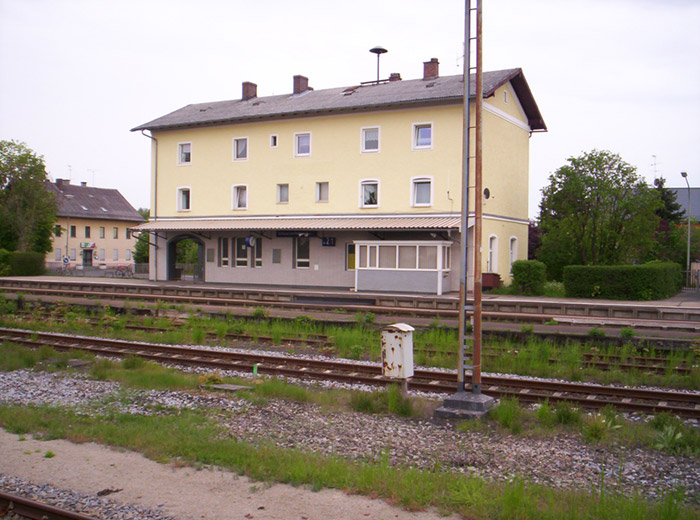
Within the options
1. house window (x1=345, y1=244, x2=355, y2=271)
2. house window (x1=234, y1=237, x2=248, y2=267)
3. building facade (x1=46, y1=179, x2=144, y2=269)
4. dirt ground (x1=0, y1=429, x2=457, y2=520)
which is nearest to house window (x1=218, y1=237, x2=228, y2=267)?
house window (x1=234, y1=237, x2=248, y2=267)

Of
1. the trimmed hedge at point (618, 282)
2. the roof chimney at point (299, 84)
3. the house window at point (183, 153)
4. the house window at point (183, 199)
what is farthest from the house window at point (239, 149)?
the trimmed hedge at point (618, 282)

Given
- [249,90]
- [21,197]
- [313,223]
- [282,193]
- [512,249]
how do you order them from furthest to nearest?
[21,197]
[249,90]
[282,193]
[512,249]
[313,223]

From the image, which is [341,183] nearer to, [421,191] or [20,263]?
A: [421,191]

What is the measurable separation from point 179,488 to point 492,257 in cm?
2801

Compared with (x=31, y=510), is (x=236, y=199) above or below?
above

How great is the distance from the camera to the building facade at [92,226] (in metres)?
66.9

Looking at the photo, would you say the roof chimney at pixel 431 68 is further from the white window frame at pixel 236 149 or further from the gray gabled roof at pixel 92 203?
the gray gabled roof at pixel 92 203

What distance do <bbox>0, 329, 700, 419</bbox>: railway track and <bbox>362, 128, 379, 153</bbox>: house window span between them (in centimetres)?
2103

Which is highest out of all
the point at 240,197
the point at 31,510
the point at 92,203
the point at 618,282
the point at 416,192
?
the point at 92,203

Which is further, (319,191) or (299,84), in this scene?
(299,84)

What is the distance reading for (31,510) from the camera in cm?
567

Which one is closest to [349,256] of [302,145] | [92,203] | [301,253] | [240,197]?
[301,253]

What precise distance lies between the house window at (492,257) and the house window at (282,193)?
39.1ft

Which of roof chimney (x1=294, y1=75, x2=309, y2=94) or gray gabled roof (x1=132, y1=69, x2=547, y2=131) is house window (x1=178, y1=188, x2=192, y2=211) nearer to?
gray gabled roof (x1=132, y1=69, x2=547, y2=131)
